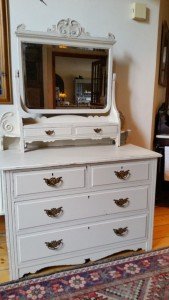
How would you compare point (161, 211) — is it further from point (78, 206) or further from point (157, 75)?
point (157, 75)

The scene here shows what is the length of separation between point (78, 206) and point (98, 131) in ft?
2.05

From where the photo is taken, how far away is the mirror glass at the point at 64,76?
5.94ft

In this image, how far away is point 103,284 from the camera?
5.03ft

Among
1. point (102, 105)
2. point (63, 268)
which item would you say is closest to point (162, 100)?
point (102, 105)

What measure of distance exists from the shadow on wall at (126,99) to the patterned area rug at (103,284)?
110 centimetres

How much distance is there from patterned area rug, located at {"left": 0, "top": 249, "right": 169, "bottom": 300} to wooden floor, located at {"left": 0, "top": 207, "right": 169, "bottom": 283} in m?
0.17

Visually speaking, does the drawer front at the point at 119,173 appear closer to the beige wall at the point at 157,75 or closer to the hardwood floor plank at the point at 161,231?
the hardwood floor plank at the point at 161,231

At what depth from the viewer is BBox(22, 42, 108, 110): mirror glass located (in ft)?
5.94

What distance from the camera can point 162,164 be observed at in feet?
8.05

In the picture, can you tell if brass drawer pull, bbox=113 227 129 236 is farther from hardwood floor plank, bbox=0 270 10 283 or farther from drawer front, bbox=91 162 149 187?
hardwood floor plank, bbox=0 270 10 283

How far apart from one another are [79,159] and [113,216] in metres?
0.50

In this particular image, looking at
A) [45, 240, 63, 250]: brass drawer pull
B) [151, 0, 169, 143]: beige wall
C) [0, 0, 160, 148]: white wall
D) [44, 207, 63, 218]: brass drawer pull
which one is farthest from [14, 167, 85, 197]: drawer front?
[151, 0, 169, 143]: beige wall

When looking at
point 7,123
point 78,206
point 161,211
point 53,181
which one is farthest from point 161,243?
point 7,123

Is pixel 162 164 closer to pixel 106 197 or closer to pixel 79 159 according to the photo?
pixel 106 197
